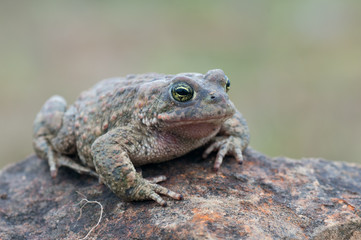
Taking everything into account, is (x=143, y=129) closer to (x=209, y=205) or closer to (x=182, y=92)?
(x=182, y=92)

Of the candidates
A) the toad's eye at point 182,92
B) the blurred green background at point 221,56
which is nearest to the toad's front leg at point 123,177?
the toad's eye at point 182,92

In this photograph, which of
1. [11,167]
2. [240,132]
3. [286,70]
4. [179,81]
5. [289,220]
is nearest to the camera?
[289,220]

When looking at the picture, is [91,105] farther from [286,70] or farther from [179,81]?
[286,70]

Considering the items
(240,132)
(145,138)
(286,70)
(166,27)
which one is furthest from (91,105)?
(166,27)

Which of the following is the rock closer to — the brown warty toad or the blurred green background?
the brown warty toad

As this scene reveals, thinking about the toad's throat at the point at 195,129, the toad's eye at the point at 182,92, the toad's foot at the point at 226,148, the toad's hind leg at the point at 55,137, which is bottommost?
the toad's hind leg at the point at 55,137

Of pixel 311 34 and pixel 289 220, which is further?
pixel 311 34

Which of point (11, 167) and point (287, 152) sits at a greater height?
point (287, 152)

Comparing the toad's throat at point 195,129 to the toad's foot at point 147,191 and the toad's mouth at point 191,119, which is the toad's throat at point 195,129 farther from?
the toad's foot at point 147,191
